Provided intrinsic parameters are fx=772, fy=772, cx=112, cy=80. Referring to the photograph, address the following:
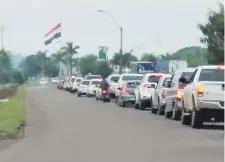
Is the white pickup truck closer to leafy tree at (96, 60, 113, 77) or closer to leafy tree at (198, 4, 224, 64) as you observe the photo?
leafy tree at (198, 4, 224, 64)

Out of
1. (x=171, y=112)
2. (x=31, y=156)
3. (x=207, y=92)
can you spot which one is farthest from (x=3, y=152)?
(x=171, y=112)

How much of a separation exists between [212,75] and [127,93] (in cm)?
1910

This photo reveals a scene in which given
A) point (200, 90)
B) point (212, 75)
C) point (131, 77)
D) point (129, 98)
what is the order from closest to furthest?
point (200, 90) < point (212, 75) < point (129, 98) < point (131, 77)

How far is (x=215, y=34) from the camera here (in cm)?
4209

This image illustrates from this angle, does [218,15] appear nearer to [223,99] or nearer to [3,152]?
[223,99]

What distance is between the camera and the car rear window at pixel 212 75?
2308cm

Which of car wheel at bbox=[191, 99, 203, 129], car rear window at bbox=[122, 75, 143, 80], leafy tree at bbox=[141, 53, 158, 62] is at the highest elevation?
leafy tree at bbox=[141, 53, 158, 62]

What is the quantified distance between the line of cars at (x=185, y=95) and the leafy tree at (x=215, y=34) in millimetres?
4517

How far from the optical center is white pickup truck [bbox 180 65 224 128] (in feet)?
73.3

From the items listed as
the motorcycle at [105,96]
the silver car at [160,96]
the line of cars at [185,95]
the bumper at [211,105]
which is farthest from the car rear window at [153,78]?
the bumper at [211,105]

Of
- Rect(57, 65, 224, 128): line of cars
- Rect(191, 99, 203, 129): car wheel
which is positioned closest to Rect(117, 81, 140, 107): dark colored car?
Rect(57, 65, 224, 128): line of cars

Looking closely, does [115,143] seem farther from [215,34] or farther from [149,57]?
[149,57]

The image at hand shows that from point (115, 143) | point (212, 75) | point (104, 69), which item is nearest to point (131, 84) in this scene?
point (212, 75)

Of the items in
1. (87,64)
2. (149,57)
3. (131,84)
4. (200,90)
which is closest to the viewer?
(200,90)
